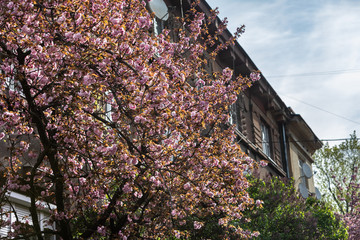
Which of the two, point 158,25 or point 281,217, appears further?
point 158,25

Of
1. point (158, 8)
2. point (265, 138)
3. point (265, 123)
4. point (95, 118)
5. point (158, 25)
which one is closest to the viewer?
point (95, 118)

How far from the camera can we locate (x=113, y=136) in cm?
947

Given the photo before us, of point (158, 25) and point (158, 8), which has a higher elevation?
point (158, 25)

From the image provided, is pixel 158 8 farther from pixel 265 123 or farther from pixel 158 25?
pixel 265 123

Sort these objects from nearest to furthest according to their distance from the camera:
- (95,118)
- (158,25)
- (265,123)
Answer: (95,118), (158,25), (265,123)

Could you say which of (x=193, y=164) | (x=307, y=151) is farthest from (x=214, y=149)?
(x=307, y=151)

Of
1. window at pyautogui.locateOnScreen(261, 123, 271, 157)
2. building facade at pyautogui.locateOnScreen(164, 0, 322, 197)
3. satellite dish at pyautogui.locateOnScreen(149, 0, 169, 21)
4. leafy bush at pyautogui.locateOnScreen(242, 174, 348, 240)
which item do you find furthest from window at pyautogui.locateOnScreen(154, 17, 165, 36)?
window at pyautogui.locateOnScreen(261, 123, 271, 157)

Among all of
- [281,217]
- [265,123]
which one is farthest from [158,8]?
[265,123]

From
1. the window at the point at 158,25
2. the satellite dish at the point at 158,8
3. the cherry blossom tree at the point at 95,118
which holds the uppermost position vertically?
the window at the point at 158,25

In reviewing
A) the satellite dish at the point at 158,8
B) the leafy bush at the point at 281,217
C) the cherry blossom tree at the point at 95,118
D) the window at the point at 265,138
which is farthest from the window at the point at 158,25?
the window at the point at 265,138

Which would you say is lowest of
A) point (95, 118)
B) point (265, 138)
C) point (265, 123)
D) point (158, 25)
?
point (95, 118)

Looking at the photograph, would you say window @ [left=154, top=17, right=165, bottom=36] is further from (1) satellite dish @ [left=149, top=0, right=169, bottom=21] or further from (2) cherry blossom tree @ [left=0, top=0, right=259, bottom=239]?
(2) cherry blossom tree @ [left=0, top=0, right=259, bottom=239]

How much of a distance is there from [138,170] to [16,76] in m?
2.42

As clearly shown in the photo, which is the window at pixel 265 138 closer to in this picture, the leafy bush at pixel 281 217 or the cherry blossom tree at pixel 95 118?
the leafy bush at pixel 281 217
